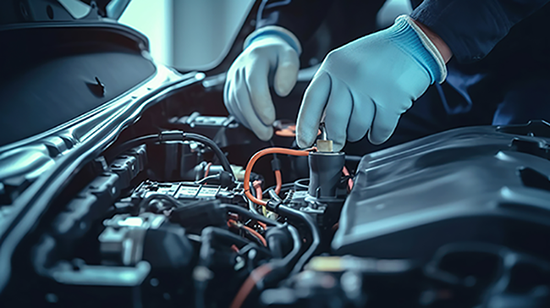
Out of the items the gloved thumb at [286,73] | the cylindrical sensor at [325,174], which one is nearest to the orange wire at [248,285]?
the cylindrical sensor at [325,174]

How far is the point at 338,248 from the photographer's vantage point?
0.41 m

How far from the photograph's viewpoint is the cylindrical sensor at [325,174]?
621 mm

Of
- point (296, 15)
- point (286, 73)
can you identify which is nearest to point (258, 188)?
point (286, 73)

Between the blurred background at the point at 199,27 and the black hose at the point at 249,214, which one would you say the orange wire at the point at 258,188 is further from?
the blurred background at the point at 199,27

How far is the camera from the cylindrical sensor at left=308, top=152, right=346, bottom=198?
0.62m

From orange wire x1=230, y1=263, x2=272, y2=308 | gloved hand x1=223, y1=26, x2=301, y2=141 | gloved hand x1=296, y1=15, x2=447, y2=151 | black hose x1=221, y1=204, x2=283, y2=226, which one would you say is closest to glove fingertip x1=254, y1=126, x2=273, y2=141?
gloved hand x1=223, y1=26, x2=301, y2=141

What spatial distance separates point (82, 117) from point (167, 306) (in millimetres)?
427

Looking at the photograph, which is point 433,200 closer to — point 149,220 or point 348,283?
point 348,283

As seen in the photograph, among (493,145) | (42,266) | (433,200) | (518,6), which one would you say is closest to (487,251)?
(433,200)

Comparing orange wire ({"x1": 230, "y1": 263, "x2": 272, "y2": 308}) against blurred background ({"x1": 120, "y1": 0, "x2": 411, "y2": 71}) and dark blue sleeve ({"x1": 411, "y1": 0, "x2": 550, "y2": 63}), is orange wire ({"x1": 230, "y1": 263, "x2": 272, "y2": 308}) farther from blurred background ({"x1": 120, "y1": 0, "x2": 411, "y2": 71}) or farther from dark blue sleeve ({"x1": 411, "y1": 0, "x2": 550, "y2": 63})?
blurred background ({"x1": 120, "y1": 0, "x2": 411, "y2": 71})

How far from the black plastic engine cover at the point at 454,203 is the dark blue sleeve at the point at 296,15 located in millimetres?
998

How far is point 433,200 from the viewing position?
1.39 feet

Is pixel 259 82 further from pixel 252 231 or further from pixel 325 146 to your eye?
pixel 252 231

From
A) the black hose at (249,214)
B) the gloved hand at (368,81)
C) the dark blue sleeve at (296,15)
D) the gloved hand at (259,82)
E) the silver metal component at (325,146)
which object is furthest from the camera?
the dark blue sleeve at (296,15)
